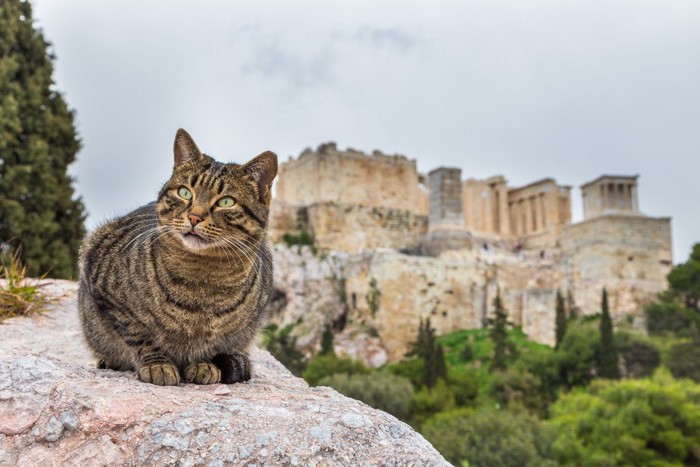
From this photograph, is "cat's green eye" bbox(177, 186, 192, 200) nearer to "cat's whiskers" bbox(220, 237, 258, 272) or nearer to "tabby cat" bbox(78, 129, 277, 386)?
"tabby cat" bbox(78, 129, 277, 386)

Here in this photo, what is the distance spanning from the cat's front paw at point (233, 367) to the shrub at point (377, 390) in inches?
693

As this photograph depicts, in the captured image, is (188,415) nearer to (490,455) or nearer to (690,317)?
(490,455)

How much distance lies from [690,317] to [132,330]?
2750 cm

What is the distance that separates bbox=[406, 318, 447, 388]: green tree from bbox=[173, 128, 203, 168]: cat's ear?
1995 cm

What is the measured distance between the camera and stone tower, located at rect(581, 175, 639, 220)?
1278 inches

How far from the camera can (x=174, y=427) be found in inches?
91.9

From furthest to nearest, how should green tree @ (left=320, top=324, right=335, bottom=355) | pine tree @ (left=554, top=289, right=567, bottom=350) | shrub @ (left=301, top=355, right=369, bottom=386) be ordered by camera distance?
pine tree @ (left=554, top=289, right=567, bottom=350) < green tree @ (left=320, top=324, right=335, bottom=355) < shrub @ (left=301, top=355, right=369, bottom=386)

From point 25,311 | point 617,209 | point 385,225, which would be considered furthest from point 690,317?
point 25,311

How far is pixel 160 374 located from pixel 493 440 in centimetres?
1536

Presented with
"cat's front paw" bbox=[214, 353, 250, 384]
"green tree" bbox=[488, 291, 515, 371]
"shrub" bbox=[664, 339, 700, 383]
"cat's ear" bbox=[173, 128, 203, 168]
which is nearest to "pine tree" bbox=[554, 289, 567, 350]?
"green tree" bbox=[488, 291, 515, 371]

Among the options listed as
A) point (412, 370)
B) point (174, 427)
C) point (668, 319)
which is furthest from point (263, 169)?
point (668, 319)

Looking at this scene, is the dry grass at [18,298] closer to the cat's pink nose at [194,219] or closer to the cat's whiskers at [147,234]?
the cat's whiskers at [147,234]

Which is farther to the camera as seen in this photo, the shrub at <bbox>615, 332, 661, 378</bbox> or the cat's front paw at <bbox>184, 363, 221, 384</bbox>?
the shrub at <bbox>615, 332, 661, 378</bbox>

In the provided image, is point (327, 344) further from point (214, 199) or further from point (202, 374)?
point (214, 199)
